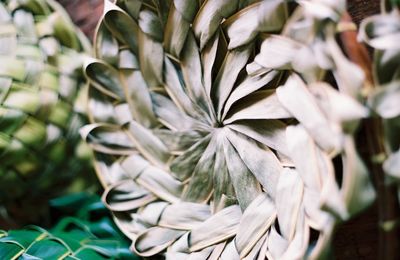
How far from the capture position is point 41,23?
1.89 ft

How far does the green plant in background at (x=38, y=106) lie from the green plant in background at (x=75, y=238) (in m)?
0.03

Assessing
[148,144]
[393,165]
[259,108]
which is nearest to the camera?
[393,165]

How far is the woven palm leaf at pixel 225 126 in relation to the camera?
0.33 metres

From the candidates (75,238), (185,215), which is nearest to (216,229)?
(185,215)

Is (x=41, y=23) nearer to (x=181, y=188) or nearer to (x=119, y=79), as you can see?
(x=119, y=79)

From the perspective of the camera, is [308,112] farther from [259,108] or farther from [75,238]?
[75,238]

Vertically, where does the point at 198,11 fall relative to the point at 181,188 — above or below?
above

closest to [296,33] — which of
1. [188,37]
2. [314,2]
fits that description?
[314,2]

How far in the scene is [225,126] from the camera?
45cm

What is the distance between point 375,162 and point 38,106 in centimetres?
34

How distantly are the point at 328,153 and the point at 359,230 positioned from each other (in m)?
0.08

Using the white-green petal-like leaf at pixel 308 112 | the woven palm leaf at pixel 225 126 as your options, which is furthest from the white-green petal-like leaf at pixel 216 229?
the white-green petal-like leaf at pixel 308 112

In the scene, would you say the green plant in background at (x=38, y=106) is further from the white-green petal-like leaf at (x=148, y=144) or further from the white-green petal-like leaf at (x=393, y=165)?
the white-green petal-like leaf at (x=393, y=165)

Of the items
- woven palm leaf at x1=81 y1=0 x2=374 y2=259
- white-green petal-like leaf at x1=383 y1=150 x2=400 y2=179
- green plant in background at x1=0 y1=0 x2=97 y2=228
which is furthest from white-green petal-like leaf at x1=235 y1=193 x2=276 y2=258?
green plant in background at x1=0 y1=0 x2=97 y2=228
